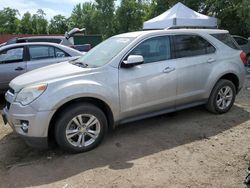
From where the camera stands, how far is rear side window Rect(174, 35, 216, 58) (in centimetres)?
577

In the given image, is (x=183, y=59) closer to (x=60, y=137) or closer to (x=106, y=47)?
(x=106, y=47)

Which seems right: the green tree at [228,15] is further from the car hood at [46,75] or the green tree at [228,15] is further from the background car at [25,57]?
the car hood at [46,75]

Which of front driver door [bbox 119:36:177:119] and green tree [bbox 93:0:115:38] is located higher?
green tree [bbox 93:0:115:38]

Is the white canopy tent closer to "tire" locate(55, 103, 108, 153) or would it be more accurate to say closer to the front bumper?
"tire" locate(55, 103, 108, 153)

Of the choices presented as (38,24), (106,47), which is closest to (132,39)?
(106,47)

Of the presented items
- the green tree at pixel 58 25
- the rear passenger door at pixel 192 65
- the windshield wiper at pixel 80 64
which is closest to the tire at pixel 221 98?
the rear passenger door at pixel 192 65

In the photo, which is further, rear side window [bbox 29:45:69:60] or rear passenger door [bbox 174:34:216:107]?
rear side window [bbox 29:45:69:60]

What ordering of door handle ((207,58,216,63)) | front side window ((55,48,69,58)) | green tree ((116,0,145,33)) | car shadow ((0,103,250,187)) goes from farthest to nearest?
1. green tree ((116,0,145,33))
2. front side window ((55,48,69,58))
3. door handle ((207,58,216,63))
4. car shadow ((0,103,250,187))

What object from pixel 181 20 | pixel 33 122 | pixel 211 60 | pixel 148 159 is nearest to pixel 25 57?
pixel 33 122

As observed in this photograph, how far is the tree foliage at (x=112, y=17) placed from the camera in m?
23.9

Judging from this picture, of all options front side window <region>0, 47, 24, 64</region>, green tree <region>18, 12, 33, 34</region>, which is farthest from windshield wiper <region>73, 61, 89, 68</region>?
green tree <region>18, 12, 33, 34</region>

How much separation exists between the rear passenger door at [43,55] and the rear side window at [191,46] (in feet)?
11.4

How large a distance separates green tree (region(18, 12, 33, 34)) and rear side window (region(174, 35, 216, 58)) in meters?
55.1

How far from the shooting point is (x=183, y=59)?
226 inches
